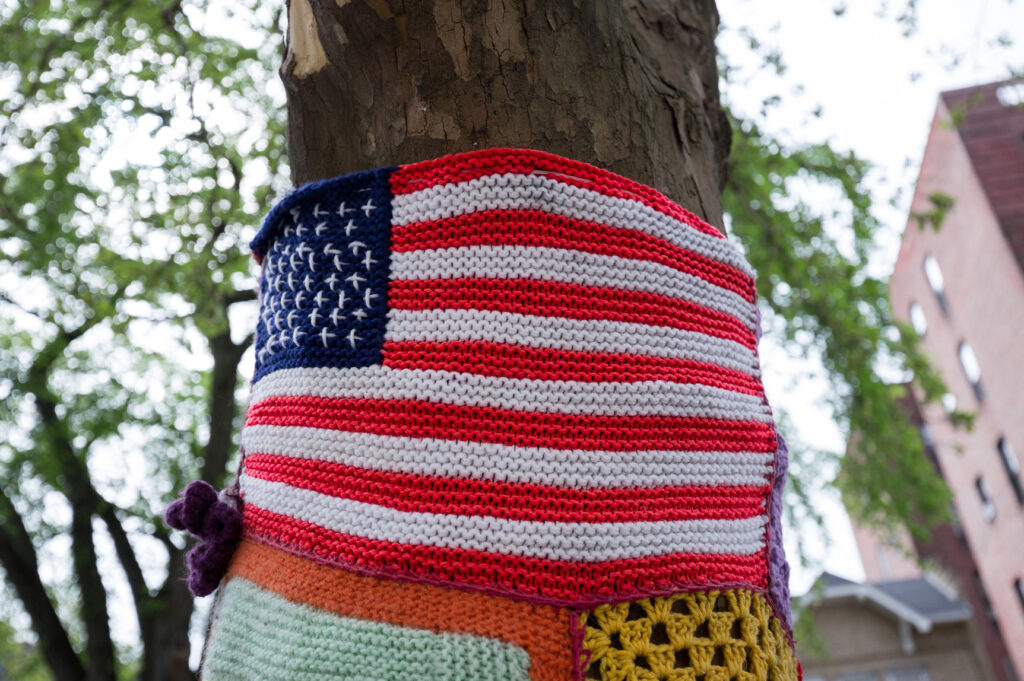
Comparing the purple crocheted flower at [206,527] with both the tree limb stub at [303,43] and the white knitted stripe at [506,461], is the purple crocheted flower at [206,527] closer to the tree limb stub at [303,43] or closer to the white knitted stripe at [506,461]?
the white knitted stripe at [506,461]

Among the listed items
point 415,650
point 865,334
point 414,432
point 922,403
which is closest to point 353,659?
point 415,650

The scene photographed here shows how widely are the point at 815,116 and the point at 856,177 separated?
84cm

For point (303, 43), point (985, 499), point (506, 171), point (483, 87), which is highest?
point (985, 499)

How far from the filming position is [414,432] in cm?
122

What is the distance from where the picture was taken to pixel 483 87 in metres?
1.40

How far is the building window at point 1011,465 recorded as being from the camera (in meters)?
15.4

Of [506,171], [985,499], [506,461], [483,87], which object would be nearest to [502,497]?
[506,461]

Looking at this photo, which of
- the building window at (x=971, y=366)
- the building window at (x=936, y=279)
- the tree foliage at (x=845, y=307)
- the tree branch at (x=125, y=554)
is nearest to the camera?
the tree foliage at (x=845, y=307)

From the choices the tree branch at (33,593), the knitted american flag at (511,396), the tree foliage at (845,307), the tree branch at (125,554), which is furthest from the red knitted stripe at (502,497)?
the tree branch at (33,593)

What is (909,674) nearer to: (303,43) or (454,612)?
(454,612)

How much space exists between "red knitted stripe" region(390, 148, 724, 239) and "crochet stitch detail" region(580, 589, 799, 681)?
649 millimetres

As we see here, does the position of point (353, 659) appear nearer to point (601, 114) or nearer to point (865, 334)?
point (601, 114)

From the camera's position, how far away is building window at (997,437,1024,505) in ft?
50.5

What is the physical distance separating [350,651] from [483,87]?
3.07ft
